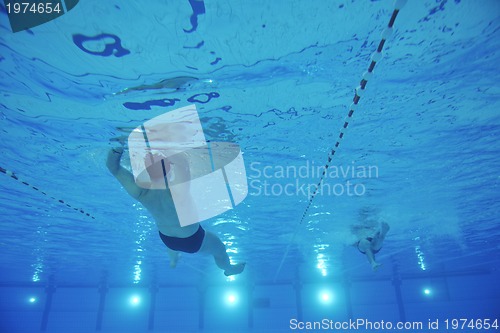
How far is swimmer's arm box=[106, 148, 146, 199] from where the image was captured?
18.4 feet

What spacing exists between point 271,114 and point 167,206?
3170 mm

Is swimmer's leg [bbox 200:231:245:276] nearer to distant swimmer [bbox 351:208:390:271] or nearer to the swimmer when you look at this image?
the swimmer

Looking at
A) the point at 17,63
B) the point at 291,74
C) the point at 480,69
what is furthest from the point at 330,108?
the point at 17,63

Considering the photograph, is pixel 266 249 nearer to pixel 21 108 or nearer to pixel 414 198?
pixel 414 198

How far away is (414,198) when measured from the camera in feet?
41.0

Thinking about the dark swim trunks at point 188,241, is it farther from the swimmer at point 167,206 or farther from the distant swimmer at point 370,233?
the distant swimmer at point 370,233

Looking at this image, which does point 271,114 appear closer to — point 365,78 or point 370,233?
point 365,78

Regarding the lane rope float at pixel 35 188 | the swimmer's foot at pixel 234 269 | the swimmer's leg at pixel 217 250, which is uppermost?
the lane rope float at pixel 35 188

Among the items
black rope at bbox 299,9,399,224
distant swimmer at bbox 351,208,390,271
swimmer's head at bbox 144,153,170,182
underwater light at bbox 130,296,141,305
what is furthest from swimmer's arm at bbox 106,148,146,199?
underwater light at bbox 130,296,141,305

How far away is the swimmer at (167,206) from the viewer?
586 cm

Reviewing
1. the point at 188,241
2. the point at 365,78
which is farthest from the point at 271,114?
the point at 188,241

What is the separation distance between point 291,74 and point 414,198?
9584mm

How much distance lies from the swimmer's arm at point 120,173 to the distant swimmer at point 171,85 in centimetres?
130

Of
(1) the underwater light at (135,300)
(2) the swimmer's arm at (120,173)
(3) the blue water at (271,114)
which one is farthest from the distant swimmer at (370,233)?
(1) the underwater light at (135,300)
